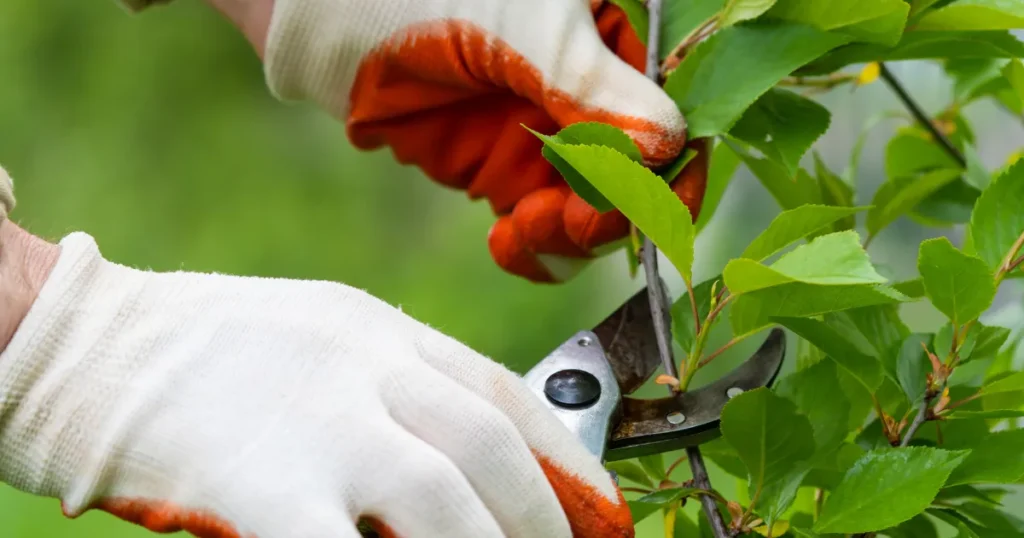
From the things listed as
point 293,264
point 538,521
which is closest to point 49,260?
point 538,521

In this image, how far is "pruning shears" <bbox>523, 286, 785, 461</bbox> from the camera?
453 mm

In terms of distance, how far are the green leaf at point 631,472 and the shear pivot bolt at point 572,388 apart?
0.07m

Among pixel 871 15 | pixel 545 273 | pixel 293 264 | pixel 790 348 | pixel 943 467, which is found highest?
pixel 871 15

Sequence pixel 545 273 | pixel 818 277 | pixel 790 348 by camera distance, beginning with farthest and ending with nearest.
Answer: pixel 790 348 < pixel 545 273 < pixel 818 277

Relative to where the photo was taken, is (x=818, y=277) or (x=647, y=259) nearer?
(x=818, y=277)

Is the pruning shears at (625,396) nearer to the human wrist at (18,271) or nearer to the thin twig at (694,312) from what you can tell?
the thin twig at (694,312)

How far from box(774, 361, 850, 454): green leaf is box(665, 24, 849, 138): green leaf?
13cm

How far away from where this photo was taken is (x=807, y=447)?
421 mm

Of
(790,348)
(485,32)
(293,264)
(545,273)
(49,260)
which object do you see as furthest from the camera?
(293,264)

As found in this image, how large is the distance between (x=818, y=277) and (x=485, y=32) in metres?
0.32

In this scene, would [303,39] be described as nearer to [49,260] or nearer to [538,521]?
[49,260]

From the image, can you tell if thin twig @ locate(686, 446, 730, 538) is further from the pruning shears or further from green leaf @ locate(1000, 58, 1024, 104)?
green leaf @ locate(1000, 58, 1024, 104)

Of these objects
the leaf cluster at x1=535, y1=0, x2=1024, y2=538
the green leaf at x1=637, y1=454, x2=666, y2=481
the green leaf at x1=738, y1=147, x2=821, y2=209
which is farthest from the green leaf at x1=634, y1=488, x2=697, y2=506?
the green leaf at x1=738, y1=147, x2=821, y2=209

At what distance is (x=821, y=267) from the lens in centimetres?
33
